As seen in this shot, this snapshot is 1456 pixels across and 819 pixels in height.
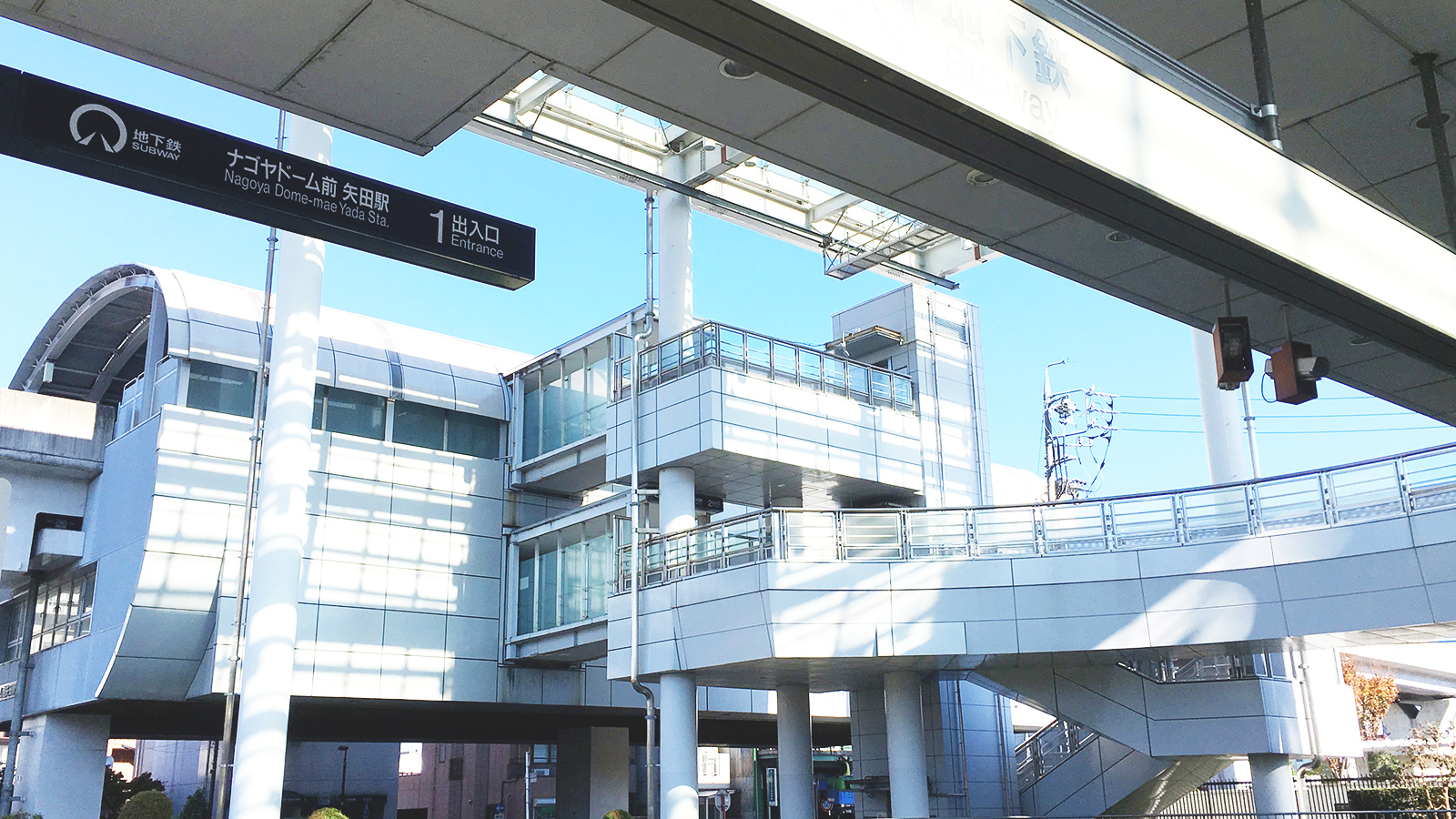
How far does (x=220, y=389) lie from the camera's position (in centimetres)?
2978

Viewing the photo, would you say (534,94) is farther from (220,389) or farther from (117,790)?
(117,790)

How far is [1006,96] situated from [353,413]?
1181 inches

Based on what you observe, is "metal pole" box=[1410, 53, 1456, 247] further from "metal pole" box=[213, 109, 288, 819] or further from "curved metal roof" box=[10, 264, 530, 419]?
"curved metal roof" box=[10, 264, 530, 419]

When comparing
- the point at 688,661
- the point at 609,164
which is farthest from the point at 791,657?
the point at 609,164

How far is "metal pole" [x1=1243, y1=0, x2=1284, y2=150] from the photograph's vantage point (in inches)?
211

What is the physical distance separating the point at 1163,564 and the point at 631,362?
44.1ft

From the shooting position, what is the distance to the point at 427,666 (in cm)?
3145

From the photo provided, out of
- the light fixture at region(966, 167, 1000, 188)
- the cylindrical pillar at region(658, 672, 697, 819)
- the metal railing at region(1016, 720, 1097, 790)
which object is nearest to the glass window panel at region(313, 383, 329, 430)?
the cylindrical pillar at region(658, 672, 697, 819)

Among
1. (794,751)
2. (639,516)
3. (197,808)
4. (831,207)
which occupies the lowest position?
(197,808)

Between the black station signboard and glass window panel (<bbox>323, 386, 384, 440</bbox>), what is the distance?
2419 cm

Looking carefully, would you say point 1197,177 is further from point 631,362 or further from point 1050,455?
point 1050,455

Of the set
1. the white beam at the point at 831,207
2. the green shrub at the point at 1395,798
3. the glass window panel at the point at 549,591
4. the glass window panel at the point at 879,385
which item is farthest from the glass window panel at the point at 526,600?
the green shrub at the point at 1395,798

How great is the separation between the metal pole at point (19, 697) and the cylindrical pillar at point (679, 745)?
1808 cm

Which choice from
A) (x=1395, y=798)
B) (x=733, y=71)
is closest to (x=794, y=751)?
(x=1395, y=798)
